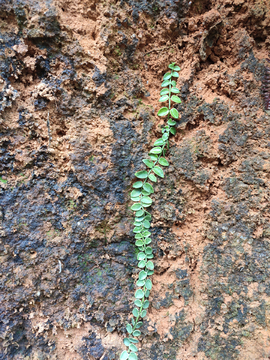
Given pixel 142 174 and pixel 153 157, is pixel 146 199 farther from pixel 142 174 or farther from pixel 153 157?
pixel 153 157

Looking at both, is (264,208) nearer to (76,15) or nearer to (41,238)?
(41,238)

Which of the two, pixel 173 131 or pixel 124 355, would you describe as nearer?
pixel 124 355

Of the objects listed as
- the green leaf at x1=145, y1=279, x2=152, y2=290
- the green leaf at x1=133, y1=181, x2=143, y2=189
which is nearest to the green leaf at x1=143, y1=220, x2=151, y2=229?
the green leaf at x1=133, y1=181, x2=143, y2=189

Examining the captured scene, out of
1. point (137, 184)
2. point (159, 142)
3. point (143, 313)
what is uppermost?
point (159, 142)

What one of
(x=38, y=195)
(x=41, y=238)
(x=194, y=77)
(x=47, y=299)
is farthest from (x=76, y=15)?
(x=47, y=299)

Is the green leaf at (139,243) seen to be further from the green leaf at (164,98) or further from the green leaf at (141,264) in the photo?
the green leaf at (164,98)

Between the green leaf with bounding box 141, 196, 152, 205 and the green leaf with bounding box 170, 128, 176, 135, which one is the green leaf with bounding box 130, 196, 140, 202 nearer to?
the green leaf with bounding box 141, 196, 152, 205

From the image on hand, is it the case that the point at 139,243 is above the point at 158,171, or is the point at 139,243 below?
below

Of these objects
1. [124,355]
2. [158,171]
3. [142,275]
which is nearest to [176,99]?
[158,171]
